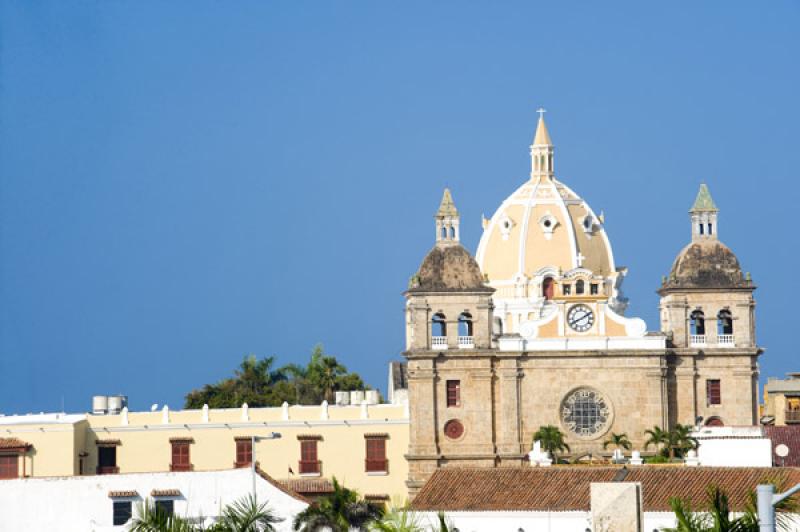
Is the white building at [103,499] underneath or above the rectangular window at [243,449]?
underneath

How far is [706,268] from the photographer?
124m

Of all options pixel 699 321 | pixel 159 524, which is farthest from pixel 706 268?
pixel 159 524

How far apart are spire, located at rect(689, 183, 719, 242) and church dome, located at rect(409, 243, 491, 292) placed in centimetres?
1028

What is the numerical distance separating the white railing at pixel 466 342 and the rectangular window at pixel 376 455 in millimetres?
5359

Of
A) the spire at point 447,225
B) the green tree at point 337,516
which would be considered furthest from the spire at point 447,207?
the green tree at point 337,516

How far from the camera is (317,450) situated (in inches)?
4808

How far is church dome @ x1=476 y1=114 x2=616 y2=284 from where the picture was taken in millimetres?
149375

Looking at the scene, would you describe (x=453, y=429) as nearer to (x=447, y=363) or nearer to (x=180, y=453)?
(x=447, y=363)

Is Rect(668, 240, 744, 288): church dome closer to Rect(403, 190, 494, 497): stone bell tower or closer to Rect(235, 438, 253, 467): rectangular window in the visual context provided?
Rect(403, 190, 494, 497): stone bell tower

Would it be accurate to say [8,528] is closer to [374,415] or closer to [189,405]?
[374,415]

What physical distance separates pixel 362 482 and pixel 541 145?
37840 millimetres

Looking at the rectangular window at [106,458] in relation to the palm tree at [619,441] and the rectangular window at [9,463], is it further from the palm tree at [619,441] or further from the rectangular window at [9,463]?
the palm tree at [619,441]

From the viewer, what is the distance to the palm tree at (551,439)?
118m

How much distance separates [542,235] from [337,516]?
232 ft
